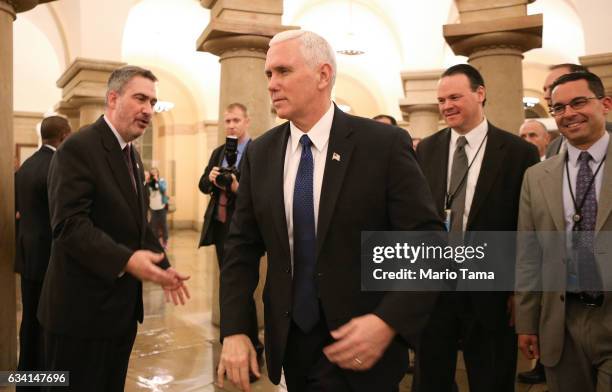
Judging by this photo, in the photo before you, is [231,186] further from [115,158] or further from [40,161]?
[115,158]

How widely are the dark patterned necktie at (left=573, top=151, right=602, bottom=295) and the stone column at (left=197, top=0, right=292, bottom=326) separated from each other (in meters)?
3.29

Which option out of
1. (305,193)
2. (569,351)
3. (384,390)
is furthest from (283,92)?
(569,351)

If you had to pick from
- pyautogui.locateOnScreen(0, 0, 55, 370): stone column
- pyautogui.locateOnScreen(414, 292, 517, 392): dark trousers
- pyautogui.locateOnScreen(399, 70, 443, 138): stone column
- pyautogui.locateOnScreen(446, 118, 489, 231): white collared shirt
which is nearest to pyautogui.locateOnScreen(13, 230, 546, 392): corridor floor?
pyautogui.locateOnScreen(0, 0, 55, 370): stone column

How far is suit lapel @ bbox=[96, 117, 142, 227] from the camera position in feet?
8.81

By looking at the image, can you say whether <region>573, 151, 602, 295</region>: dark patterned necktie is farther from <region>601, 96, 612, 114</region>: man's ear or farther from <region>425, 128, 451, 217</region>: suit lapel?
<region>425, 128, 451, 217</region>: suit lapel

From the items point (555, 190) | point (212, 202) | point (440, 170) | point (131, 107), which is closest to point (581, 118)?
point (555, 190)

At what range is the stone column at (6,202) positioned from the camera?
3.77 metres

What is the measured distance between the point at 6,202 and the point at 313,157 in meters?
2.69

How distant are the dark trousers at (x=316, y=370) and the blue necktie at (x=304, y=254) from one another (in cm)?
5

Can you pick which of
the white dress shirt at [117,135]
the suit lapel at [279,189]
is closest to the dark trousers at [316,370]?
the suit lapel at [279,189]

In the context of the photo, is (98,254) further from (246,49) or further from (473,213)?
(246,49)

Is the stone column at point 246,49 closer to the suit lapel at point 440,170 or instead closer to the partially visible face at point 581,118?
the suit lapel at point 440,170

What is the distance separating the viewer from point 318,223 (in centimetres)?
193

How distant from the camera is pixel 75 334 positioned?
2553mm
